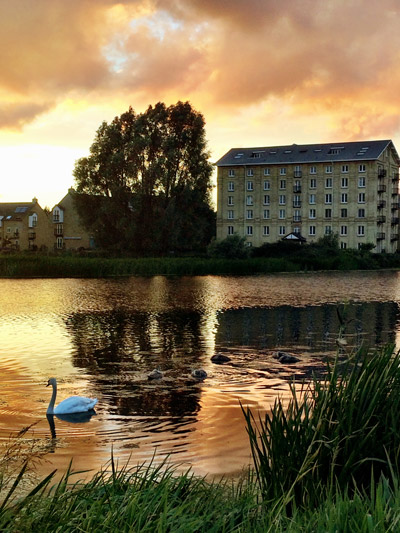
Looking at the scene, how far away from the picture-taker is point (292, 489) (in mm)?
5059

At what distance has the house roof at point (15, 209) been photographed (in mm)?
112562

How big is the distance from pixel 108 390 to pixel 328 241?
70.0 m

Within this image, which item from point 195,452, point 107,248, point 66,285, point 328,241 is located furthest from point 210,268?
point 195,452

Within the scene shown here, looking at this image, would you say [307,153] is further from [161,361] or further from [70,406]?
[70,406]

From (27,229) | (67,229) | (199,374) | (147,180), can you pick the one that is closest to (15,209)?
(27,229)

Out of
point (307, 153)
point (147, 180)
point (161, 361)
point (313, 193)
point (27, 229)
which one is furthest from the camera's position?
point (27, 229)

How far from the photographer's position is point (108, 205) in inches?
2918

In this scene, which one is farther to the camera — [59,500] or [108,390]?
[108,390]

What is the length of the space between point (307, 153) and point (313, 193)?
592 cm

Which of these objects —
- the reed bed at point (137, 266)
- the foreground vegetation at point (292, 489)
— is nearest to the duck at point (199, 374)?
the foreground vegetation at point (292, 489)

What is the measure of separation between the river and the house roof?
260 feet

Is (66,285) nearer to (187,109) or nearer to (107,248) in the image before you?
(107,248)

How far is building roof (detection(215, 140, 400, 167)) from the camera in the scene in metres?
96.8

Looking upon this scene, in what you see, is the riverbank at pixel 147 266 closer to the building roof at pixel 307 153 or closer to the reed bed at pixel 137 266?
the reed bed at pixel 137 266
